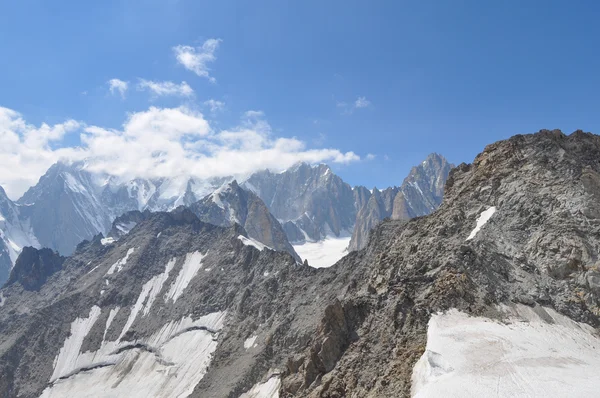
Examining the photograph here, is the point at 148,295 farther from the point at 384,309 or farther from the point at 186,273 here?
the point at 384,309

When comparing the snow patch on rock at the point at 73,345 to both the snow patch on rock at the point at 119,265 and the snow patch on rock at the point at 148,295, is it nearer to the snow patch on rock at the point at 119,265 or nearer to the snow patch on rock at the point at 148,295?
the snow patch on rock at the point at 148,295

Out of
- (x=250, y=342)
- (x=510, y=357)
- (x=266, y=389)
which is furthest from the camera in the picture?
(x=250, y=342)

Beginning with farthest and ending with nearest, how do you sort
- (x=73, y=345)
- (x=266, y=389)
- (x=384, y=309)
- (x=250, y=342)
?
1. (x=73, y=345)
2. (x=250, y=342)
3. (x=266, y=389)
4. (x=384, y=309)

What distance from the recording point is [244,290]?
119 metres

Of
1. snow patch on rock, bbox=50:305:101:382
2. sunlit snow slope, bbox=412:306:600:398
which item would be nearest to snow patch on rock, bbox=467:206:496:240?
sunlit snow slope, bbox=412:306:600:398

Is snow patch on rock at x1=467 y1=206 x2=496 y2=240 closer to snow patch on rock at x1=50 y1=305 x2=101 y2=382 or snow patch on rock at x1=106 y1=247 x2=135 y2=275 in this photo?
snow patch on rock at x1=50 y1=305 x2=101 y2=382

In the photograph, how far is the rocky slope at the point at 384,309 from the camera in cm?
3553

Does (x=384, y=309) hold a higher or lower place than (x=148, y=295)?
lower

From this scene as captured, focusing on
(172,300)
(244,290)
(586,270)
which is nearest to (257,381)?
(244,290)

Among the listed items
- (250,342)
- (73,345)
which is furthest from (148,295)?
(250,342)

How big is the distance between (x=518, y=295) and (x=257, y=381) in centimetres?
5272

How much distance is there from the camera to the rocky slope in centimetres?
3553

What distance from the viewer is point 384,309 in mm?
40750

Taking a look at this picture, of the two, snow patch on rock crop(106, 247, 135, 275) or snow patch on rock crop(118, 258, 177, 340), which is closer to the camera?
snow patch on rock crop(118, 258, 177, 340)
